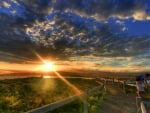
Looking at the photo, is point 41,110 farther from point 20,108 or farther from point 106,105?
point 106,105

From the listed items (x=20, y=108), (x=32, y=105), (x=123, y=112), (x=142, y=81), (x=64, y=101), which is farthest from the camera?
(x=142, y=81)

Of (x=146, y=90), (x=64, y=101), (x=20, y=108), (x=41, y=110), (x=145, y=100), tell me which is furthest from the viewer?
(x=146, y=90)

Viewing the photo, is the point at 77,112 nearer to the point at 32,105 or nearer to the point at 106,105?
the point at 32,105

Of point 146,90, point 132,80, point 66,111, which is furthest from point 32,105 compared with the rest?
point 132,80

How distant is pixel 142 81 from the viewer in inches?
630

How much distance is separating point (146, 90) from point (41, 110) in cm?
2286

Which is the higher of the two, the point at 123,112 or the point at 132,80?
the point at 132,80

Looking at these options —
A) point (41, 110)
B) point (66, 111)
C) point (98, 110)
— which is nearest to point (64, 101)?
point (41, 110)

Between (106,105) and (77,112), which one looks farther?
(106,105)

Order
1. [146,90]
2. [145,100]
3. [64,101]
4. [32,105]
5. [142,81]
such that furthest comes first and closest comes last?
1. [146,90]
2. [142,81]
3. [32,105]
4. [145,100]
5. [64,101]

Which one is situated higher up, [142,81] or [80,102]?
[142,81]

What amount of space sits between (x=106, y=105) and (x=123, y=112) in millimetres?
2290

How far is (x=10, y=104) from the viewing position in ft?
44.3

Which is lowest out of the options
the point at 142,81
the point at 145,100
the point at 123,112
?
the point at 123,112
